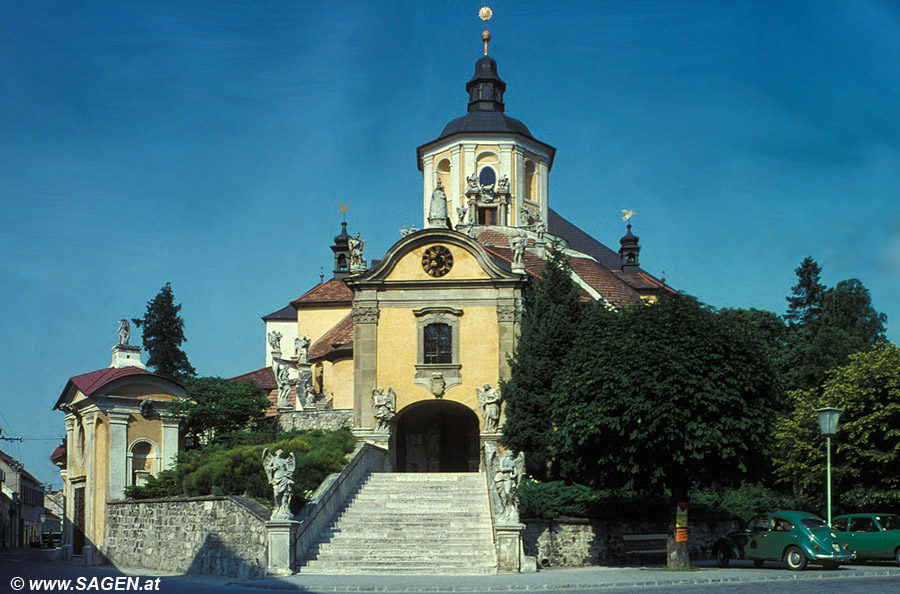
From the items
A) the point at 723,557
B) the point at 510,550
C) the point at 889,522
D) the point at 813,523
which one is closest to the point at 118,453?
the point at 510,550

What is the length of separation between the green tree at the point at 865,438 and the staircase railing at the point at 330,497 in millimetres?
14390

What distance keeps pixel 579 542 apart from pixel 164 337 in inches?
1558

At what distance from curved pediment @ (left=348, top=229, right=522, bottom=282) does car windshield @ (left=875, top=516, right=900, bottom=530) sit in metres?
18.5

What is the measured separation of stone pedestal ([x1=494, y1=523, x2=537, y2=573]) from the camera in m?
26.1

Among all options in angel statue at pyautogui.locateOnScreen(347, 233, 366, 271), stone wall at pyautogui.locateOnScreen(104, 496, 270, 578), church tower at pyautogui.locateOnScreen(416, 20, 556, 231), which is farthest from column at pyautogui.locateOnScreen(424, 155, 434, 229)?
stone wall at pyautogui.locateOnScreen(104, 496, 270, 578)

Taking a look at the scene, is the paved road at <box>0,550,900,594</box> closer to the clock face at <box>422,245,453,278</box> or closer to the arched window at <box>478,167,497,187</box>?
the clock face at <box>422,245,453,278</box>

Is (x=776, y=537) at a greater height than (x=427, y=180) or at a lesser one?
lesser

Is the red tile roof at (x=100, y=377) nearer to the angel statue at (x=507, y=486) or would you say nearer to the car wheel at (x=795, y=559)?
the angel statue at (x=507, y=486)

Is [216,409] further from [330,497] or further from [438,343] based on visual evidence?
[330,497]

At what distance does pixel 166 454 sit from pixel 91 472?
2.73m

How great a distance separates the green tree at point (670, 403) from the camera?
88.2 ft

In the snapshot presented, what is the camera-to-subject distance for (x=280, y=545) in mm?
25828

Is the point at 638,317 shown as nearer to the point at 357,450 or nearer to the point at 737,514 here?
the point at 737,514

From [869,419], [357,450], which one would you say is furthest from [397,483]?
[869,419]
